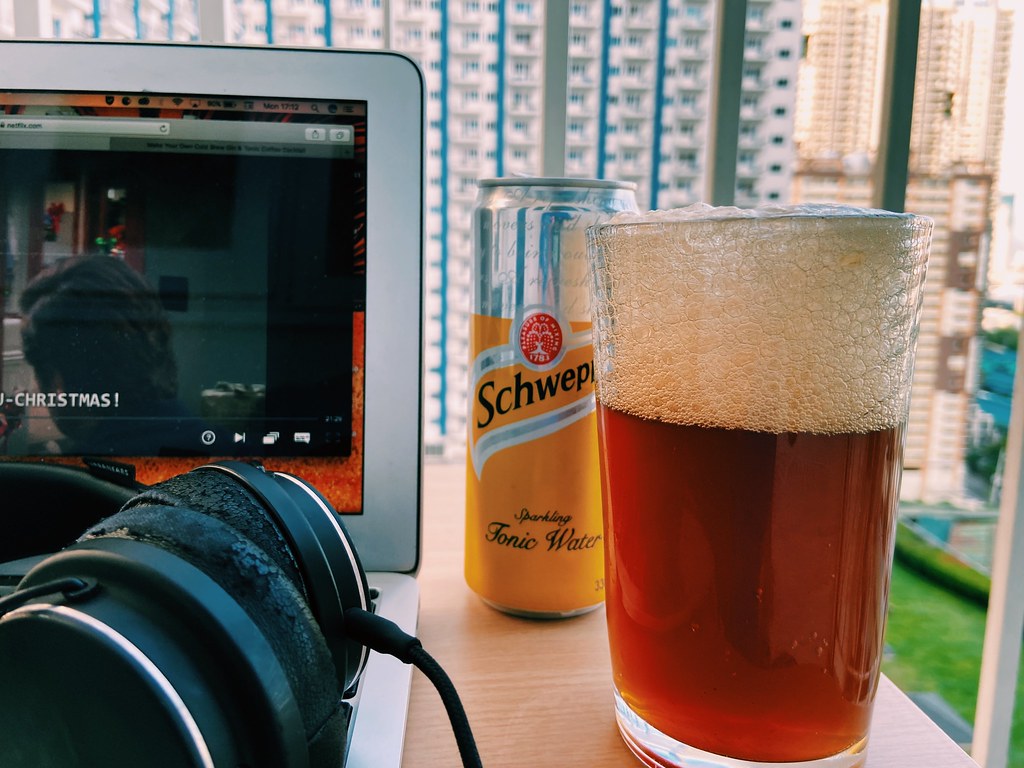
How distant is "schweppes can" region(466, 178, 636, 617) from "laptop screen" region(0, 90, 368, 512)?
0.30ft

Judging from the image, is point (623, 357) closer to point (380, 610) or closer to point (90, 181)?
point (380, 610)

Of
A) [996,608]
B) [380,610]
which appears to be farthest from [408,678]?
[996,608]

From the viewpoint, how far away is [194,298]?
0.45 meters

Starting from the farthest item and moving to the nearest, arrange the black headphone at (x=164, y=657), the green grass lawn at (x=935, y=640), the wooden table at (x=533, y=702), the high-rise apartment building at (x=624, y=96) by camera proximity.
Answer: the green grass lawn at (x=935, y=640)
the high-rise apartment building at (x=624, y=96)
the wooden table at (x=533, y=702)
the black headphone at (x=164, y=657)

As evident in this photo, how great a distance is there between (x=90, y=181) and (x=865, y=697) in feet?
1.70

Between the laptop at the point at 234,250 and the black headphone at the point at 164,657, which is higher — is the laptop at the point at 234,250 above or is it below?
above

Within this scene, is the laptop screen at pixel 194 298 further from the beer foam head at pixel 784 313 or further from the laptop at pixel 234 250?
the beer foam head at pixel 784 313

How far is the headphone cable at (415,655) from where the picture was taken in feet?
0.83

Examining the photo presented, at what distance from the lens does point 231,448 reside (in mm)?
452

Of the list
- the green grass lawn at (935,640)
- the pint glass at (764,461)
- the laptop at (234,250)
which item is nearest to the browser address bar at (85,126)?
the laptop at (234,250)

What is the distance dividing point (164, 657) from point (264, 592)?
3cm

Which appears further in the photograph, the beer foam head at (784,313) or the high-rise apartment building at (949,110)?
the high-rise apartment building at (949,110)

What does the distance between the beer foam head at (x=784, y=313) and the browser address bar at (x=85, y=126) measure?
0.34m

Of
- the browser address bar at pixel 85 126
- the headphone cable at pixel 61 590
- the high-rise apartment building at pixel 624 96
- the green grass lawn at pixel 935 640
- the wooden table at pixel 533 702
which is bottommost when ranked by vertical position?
the green grass lawn at pixel 935 640
